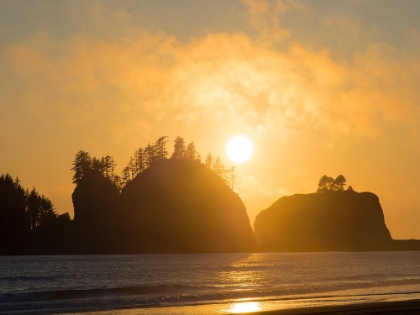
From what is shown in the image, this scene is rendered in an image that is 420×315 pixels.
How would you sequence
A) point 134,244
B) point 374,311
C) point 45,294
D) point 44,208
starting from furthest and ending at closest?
point 44,208
point 134,244
point 45,294
point 374,311

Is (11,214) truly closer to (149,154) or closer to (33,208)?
(33,208)

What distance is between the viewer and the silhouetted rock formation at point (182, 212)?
15900 cm

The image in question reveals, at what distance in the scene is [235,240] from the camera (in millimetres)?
169875

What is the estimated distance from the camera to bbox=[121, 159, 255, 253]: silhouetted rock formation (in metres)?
159

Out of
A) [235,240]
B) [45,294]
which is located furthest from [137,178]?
[45,294]

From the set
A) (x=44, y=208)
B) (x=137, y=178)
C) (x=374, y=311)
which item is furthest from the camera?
(x=44, y=208)

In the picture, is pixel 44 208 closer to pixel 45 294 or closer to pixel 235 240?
pixel 235 240

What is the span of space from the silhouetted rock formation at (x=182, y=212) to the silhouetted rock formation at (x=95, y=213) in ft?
12.7

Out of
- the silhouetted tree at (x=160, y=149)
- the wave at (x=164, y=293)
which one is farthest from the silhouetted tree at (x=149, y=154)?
the wave at (x=164, y=293)

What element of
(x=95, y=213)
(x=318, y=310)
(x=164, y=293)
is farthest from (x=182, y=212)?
(x=318, y=310)

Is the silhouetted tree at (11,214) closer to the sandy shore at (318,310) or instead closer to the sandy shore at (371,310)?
the sandy shore at (318,310)

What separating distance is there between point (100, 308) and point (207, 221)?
129m

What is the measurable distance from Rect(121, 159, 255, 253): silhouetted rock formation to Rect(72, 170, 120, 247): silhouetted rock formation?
3856 millimetres

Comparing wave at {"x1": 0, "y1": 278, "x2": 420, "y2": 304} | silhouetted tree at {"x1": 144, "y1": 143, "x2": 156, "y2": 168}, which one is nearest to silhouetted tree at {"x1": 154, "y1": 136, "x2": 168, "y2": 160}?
silhouetted tree at {"x1": 144, "y1": 143, "x2": 156, "y2": 168}
